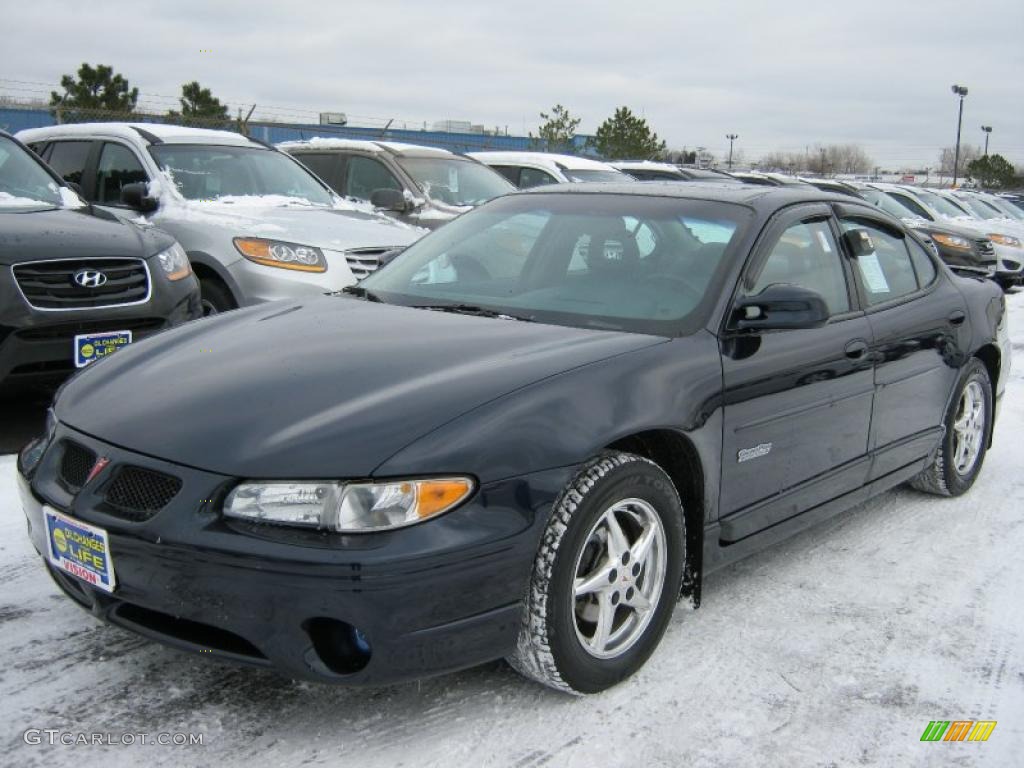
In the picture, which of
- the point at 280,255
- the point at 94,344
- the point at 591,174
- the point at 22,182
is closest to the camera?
the point at 94,344

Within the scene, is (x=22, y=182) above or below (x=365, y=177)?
below

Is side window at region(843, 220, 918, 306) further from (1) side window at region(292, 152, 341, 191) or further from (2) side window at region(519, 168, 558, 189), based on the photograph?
(2) side window at region(519, 168, 558, 189)

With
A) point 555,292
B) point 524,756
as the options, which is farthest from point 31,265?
point 524,756

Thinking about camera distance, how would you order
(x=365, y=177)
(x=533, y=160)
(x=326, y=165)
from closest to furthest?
(x=365, y=177) < (x=326, y=165) < (x=533, y=160)

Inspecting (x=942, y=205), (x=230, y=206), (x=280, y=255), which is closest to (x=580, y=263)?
(x=280, y=255)

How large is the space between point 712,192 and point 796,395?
0.92 metres

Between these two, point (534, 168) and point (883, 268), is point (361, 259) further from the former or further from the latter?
point (534, 168)

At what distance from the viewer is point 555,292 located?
12.0 feet

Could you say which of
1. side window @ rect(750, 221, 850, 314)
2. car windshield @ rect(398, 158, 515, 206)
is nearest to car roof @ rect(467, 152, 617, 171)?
car windshield @ rect(398, 158, 515, 206)

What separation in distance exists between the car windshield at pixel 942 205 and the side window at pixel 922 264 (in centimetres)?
1294

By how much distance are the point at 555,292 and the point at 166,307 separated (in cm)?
291

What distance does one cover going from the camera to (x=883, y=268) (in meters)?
4.34

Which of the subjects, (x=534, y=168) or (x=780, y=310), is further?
(x=534, y=168)

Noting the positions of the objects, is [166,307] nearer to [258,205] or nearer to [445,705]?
[258,205]
